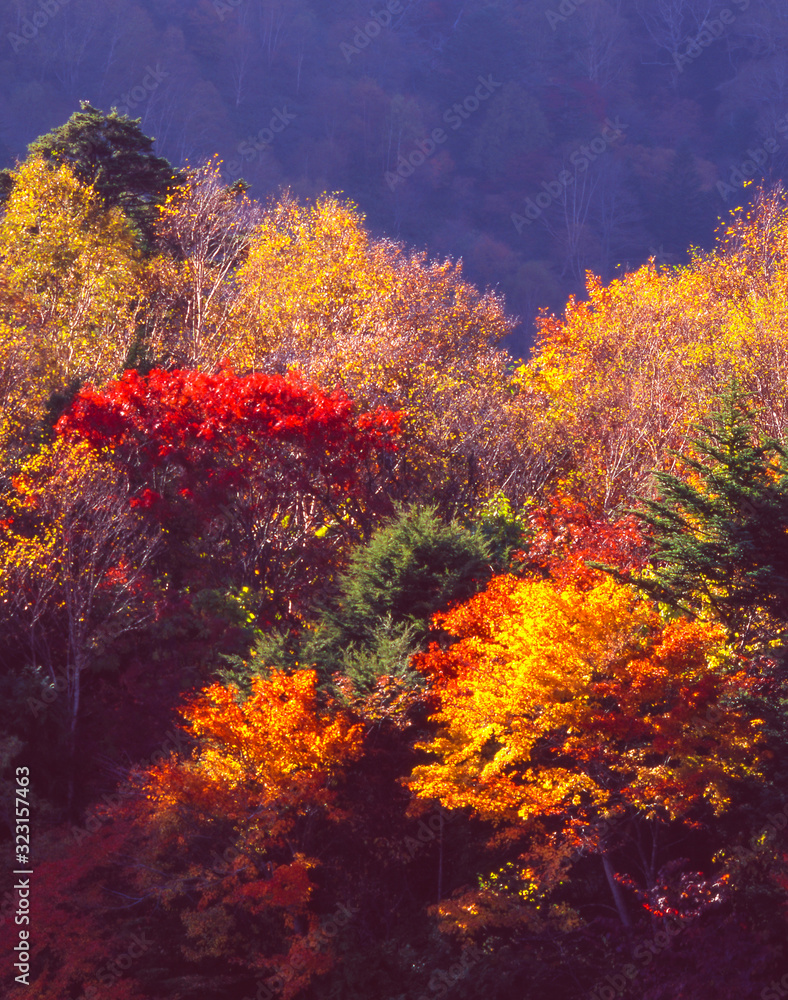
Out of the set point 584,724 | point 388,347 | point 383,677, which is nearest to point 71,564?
point 383,677

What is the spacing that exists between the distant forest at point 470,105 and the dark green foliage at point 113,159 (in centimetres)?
4741

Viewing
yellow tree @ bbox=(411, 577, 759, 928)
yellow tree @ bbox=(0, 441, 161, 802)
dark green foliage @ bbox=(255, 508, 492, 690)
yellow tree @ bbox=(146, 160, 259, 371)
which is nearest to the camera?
yellow tree @ bbox=(411, 577, 759, 928)

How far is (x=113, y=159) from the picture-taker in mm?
36656

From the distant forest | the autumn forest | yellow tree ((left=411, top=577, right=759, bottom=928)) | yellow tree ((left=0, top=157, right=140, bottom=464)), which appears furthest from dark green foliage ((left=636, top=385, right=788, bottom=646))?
the distant forest

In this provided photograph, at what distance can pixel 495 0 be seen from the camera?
402 ft

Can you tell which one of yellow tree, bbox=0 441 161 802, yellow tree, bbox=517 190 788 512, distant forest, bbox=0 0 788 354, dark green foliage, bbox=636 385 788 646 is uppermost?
distant forest, bbox=0 0 788 354

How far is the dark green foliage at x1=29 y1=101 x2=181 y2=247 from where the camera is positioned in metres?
35.9

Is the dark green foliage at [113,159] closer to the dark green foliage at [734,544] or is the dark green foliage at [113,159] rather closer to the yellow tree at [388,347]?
the yellow tree at [388,347]

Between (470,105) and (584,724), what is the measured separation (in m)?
104

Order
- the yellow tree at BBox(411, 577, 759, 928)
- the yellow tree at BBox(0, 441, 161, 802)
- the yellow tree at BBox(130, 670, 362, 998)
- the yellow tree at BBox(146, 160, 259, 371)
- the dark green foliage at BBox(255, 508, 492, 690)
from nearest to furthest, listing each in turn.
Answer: the yellow tree at BBox(411, 577, 759, 928), the yellow tree at BBox(130, 670, 362, 998), the dark green foliage at BBox(255, 508, 492, 690), the yellow tree at BBox(0, 441, 161, 802), the yellow tree at BBox(146, 160, 259, 371)

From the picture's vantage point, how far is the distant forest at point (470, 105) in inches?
3570

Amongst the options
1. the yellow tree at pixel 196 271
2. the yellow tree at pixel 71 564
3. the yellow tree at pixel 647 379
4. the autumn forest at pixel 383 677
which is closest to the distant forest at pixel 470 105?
the yellow tree at pixel 196 271

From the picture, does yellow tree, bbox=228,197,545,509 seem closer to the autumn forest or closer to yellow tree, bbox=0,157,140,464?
the autumn forest

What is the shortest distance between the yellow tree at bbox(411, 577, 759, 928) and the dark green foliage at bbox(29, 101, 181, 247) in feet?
88.6
